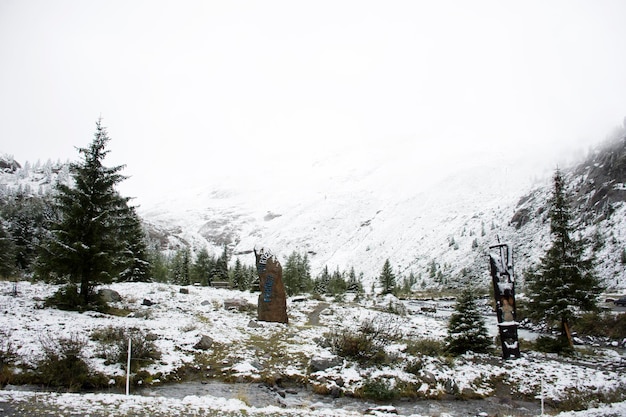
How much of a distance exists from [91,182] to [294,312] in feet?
52.6

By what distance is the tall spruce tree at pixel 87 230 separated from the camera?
1619 centimetres

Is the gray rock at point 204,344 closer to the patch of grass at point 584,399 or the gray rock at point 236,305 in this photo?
the gray rock at point 236,305

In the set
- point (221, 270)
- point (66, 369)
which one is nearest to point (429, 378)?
point (66, 369)

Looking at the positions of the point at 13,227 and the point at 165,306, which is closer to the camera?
the point at 165,306

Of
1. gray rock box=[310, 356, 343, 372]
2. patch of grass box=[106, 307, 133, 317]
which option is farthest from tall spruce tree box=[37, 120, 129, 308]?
gray rock box=[310, 356, 343, 372]

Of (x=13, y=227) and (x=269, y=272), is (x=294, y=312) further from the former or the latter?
(x=13, y=227)

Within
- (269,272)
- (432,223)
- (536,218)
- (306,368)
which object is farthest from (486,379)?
(432,223)

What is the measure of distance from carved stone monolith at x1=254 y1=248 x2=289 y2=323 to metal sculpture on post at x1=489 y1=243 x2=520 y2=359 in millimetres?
11324

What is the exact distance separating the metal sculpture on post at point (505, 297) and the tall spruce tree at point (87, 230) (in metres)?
18.5

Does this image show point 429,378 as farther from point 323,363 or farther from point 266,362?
point 266,362

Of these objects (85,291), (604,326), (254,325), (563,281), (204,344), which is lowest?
(604,326)

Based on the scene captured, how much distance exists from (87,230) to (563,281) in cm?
2548

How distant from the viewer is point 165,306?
21.5 metres

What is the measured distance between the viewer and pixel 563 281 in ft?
67.6
